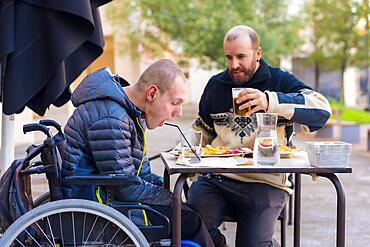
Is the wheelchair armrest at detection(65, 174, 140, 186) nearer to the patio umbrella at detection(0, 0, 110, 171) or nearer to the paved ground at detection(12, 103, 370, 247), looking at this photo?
the patio umbrella at detection(0, 0, 110, 171)

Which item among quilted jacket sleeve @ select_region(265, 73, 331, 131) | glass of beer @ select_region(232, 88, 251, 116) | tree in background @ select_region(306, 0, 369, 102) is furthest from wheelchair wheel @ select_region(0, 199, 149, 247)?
tree in background @ select_region(306, 0, 369, 102)

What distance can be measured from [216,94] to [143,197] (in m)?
1.11

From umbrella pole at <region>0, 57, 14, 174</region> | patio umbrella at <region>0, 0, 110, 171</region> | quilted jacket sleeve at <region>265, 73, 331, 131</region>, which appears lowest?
umbrella pole at <region>0, 57, 14, 174</region>

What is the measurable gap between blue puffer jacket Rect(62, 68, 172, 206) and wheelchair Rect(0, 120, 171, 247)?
66mm

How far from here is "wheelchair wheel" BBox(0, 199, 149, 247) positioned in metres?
2.47

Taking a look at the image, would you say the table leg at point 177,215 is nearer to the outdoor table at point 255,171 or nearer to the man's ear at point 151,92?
the outdoor table at point 255,171

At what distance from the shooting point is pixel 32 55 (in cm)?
299

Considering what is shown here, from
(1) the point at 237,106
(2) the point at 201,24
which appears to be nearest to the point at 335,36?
(2) the point at 201,24

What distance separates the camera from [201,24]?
19.0m

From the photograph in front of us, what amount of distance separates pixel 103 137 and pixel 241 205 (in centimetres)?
111

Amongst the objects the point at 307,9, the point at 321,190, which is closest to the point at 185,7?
the point at 307,9

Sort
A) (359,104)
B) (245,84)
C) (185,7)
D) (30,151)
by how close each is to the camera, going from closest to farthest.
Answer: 1. (30,151)
2. (245,84)
3. (185,7)
4. (359,104)

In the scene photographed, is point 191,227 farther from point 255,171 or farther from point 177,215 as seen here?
point 255,171

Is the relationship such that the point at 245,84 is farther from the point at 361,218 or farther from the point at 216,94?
the point at 361,218
